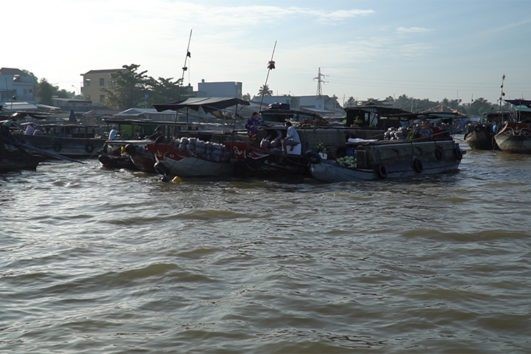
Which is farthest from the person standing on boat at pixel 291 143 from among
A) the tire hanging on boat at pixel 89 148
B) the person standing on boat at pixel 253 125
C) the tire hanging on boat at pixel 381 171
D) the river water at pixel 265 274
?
the tire hanging on boat at pixel 89 148

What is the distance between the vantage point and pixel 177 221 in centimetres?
1109

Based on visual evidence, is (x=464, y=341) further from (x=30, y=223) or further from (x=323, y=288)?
(x=30, y=223)

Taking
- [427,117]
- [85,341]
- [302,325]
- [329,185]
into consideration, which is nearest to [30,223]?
[85,341]

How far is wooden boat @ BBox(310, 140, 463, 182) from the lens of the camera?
1667 cm

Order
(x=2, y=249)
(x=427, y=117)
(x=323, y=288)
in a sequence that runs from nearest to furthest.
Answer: (x=323, y=288) < (x=2, y=249) < (x=427, y=117)

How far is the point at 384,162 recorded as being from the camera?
17438 millimetres

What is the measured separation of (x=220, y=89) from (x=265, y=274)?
54.7 meters

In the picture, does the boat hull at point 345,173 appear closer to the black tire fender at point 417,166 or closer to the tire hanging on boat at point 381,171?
the tire hanging on boat at point 381,171

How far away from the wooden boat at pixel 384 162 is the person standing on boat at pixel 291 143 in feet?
2.37

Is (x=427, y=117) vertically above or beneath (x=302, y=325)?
above

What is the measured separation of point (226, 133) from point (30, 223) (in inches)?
333

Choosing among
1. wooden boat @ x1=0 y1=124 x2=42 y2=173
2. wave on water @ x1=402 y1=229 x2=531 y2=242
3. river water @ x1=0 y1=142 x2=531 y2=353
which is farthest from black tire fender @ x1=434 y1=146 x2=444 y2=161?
wooden boat @ x1=0 y1=124 x2=42 y2=173

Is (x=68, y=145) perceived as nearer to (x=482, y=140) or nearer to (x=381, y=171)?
(x=381, y=171)

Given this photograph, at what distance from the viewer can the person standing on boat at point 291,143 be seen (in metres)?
16.8
